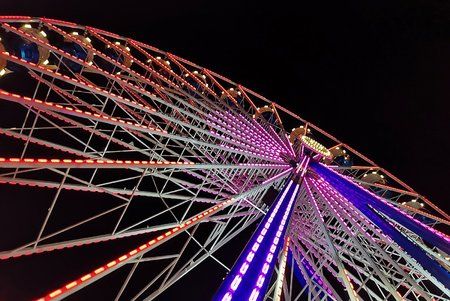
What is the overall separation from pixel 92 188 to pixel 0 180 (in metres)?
2.80

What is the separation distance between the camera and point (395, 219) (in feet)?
35.1

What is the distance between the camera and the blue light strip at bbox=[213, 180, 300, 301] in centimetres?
498

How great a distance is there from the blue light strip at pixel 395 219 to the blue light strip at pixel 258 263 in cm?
256

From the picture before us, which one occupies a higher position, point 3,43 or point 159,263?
point 3,43

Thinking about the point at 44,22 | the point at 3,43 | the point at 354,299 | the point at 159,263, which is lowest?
the point at 159,263

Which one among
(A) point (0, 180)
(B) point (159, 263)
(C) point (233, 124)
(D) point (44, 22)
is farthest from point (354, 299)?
(B) point (159, 263)

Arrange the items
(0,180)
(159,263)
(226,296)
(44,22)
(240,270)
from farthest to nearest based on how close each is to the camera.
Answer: (159,263) → (44,22) → (0,180) → (240,270) → (226,296)

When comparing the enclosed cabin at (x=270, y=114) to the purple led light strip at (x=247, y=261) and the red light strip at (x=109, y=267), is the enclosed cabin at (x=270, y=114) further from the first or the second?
the red light strip at (x=109, y=267)

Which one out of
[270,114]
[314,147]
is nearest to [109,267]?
[314,147]

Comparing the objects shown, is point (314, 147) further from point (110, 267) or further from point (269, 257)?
point (110, 267)

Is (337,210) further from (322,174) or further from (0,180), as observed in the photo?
(0,180)

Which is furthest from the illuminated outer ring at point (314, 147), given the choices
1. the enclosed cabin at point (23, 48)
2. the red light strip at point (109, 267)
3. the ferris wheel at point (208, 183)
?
the enclosed cabin at point (23, 48)

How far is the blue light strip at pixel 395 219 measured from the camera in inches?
321

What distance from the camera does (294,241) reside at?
13773 millimetres
